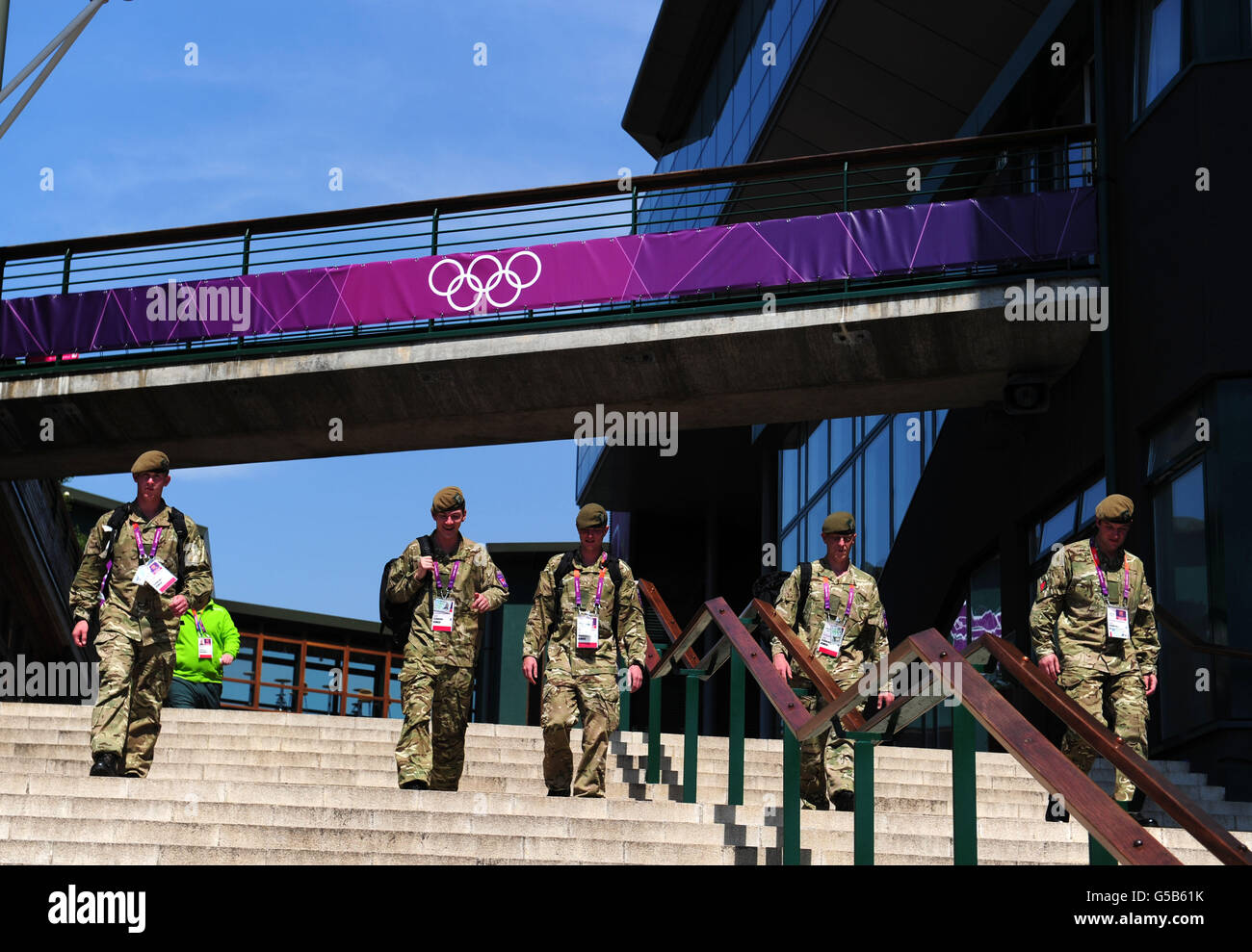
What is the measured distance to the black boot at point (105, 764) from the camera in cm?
898

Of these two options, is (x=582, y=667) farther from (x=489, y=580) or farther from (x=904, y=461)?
(x=904, y=461)

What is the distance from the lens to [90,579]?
9.31m

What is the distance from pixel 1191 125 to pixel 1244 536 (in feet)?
11.1

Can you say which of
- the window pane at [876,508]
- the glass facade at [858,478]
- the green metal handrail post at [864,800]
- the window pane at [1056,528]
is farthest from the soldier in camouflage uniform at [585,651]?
the window pane at [876,508]

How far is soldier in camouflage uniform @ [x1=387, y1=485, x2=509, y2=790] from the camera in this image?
31.3ft

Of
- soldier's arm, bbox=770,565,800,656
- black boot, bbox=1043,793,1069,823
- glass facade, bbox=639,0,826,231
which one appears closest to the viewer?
black boot, bbox=1043,793,1069,823

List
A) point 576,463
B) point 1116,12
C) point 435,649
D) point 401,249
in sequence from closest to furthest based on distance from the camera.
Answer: point 435,649 < point 1116,12 < point 401,249 < point 576,463

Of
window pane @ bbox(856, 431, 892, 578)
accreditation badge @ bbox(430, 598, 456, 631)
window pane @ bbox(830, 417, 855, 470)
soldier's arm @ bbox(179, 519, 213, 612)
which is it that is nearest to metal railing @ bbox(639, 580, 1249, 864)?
accreditation badge @ bbox(430, 598, 456, 631)

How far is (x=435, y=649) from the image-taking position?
31.7ft

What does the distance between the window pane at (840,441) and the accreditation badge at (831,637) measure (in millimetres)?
12509

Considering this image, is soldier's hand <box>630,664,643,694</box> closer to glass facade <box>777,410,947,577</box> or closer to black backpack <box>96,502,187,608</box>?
black backpack <box>96,502,187,608</box>

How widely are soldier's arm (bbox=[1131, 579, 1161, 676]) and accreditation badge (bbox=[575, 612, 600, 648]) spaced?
10.2ft

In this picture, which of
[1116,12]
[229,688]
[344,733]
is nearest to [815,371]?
[1116,12]
